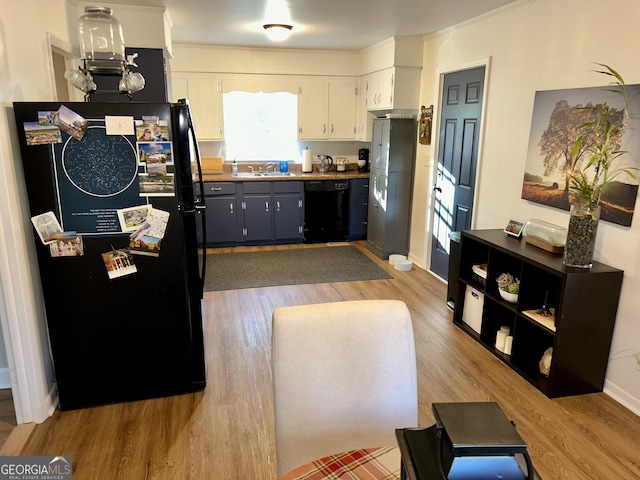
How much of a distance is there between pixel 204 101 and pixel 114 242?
3.70m

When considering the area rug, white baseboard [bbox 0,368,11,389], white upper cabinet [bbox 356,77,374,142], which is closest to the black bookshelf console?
the area rug

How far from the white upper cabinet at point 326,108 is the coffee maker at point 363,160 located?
0.35 m

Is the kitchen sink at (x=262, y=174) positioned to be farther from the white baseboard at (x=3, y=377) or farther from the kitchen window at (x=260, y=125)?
the white baseboard at (x=3, y=377)

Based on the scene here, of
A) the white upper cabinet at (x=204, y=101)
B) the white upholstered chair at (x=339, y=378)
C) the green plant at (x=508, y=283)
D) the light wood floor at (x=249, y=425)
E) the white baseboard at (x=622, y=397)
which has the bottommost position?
the light wood floor at (x=249, y=425)

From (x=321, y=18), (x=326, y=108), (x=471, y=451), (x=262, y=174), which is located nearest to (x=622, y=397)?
(x=471, y=451)

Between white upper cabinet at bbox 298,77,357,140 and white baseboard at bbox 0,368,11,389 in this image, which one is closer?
white baseboard at bbox 0,368,11,389

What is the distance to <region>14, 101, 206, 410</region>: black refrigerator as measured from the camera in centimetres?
214

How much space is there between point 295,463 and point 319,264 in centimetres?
382

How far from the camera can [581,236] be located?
2488 mm

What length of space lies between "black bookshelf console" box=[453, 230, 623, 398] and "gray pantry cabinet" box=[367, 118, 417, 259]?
178 cm

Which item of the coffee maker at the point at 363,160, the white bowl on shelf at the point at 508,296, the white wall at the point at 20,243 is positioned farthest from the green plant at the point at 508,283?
the coffee maker at the point at 363,160

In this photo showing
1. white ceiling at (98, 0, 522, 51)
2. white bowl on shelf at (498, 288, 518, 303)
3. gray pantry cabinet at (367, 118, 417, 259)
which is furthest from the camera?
gray pantry cabinet at (367, 118, 417, 259)

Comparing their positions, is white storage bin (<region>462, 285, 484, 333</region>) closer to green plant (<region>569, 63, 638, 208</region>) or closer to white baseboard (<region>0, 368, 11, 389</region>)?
green plant (<region>569, 63, 638, 208</region>)

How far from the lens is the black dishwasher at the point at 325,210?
5719mm
